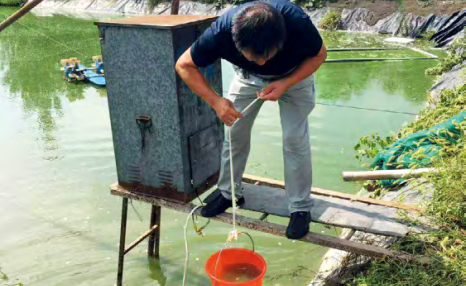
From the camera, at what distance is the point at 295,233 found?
2.81m

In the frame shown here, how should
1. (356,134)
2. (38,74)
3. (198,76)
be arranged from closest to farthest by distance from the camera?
(198,76) < (356,134) < (38,74)

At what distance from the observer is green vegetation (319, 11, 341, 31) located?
15609 mm

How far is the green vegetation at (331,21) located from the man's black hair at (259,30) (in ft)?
46.1

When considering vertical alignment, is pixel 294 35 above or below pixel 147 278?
above

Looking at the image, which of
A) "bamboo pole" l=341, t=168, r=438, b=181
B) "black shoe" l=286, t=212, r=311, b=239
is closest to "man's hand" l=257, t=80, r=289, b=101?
"black shoe" l=286, t=212, r=311, b=239

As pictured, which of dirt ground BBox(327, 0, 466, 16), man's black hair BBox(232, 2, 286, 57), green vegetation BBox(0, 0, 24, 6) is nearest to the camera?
man's black hair BBox(232, 2, 286, 57)

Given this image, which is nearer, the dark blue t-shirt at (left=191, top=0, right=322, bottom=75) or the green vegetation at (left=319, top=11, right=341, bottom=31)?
the dark blue t-shirt at (left=191, top=0, right=322, bottom=75)

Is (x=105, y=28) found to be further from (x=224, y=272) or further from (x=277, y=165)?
(x=277, y=165)

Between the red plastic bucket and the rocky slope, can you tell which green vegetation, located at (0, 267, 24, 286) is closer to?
the red plastic bucket

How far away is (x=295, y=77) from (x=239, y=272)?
1160 millimetres

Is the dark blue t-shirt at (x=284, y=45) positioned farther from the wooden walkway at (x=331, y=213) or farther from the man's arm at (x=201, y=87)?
the wooden walkway at (x=331, y=213)

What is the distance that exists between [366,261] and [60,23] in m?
18.0

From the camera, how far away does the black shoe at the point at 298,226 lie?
281cm

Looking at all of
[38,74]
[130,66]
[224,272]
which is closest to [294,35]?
[130,66]
